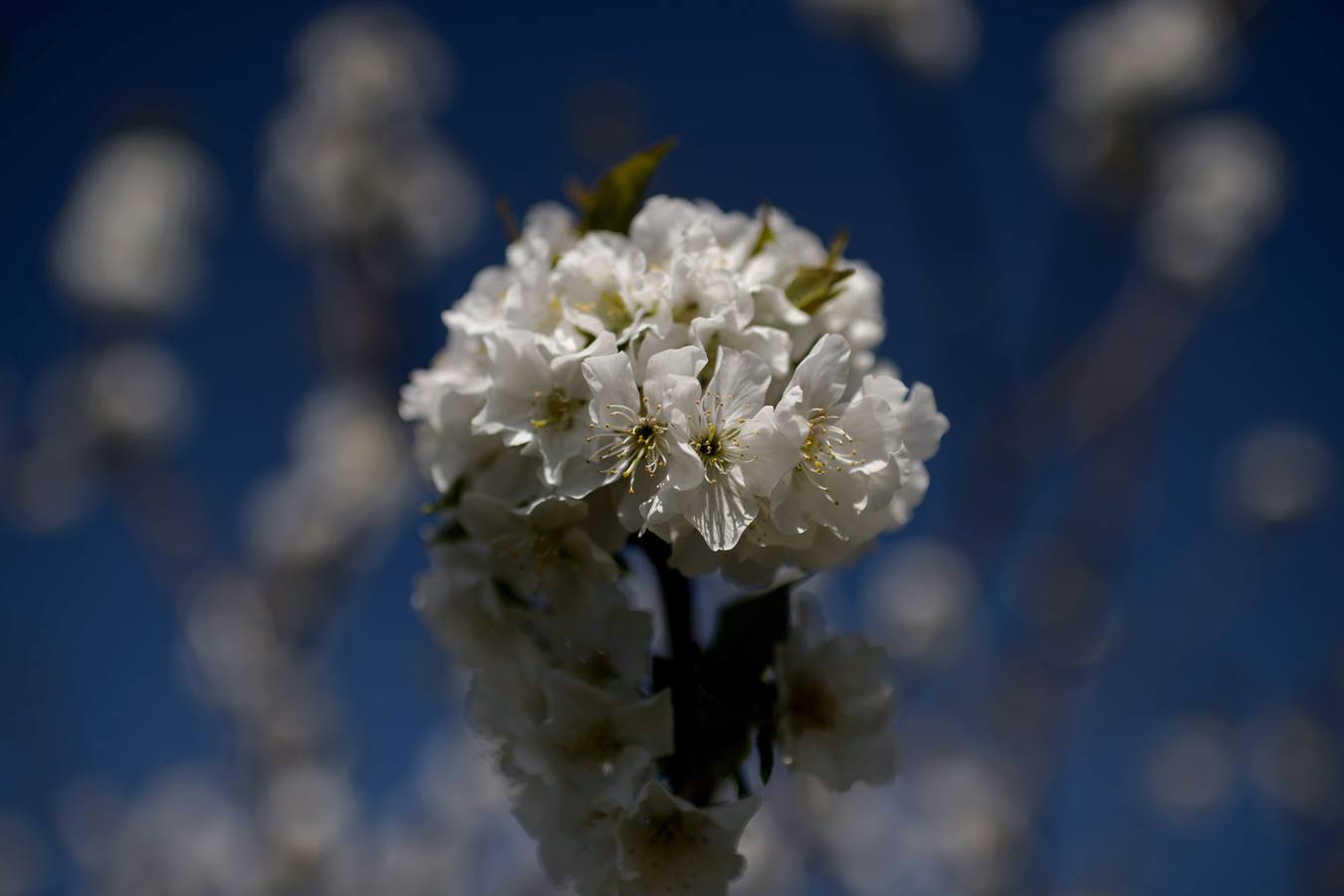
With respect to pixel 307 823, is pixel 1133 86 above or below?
above

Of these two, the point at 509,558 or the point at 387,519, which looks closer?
the point at 509,558

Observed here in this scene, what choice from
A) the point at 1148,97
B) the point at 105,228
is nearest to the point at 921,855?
the point at 1148,97

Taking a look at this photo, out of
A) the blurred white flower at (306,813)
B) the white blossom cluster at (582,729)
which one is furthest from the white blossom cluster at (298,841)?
the white blossom cluster at (582,729)

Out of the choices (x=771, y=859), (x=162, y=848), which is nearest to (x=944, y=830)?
(x=771, y=859)

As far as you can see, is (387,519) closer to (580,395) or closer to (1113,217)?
(1113,217)

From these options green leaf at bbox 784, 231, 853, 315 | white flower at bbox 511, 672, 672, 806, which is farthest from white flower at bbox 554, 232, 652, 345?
white flower at bbox 511, 672, 672, 806

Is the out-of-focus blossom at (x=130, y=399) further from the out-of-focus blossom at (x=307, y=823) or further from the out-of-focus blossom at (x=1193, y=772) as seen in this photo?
the out-of-focus blossom at (x=1193, y=772)

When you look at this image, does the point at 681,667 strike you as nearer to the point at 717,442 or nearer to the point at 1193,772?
the point at 717,442
